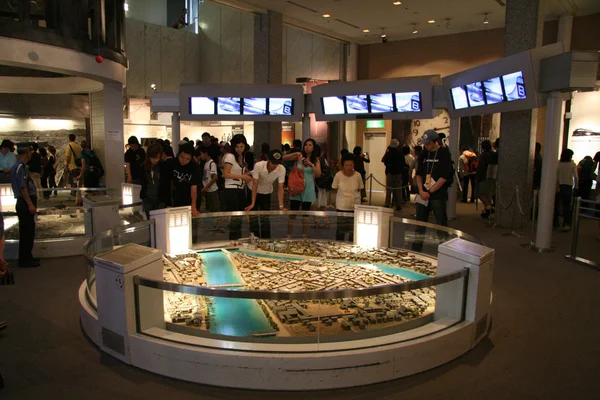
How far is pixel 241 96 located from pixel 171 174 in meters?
6.11

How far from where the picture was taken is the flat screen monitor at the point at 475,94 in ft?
35.4

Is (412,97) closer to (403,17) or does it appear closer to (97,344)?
(403,17)

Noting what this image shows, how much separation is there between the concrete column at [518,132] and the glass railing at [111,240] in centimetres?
894

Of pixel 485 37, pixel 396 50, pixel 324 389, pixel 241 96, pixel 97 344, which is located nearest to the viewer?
pixel 324 389

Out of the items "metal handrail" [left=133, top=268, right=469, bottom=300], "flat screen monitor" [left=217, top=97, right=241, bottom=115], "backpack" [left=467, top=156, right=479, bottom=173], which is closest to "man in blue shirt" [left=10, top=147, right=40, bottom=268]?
"metal handrail" [left=133, top=268, right=469, bottom=300]

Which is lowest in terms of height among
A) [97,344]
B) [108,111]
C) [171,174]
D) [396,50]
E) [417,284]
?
[97,344]

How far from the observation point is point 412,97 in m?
A: 12.4

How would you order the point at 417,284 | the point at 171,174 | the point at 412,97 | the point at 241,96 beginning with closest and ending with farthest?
the point at 417,284, the point at 171,174, the point at 412,97, the point at 241,96

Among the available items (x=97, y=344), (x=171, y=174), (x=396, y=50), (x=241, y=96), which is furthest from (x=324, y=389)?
(x=396, y=50)

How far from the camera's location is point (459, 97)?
38.0ft

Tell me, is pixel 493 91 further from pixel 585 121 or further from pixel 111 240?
pixel 111 240

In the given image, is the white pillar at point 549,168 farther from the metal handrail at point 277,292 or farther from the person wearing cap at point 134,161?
the person wearing cap at point 134,161

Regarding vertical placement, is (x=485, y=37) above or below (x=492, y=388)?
above

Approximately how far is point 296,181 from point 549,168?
512cm
